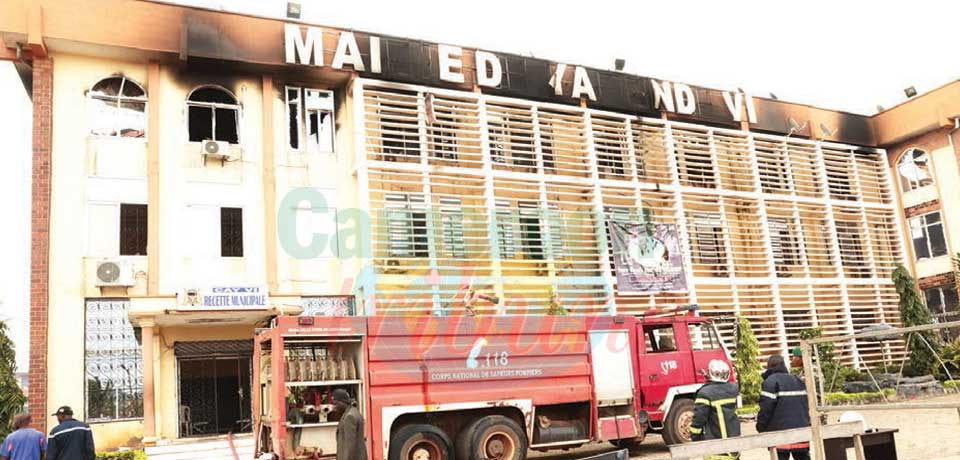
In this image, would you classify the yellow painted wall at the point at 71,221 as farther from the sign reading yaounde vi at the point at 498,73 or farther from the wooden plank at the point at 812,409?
the wooden plank at the point at 812,409

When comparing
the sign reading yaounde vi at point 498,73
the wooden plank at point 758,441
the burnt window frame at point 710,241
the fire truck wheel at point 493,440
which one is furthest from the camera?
the burnt window frame at point 710,241

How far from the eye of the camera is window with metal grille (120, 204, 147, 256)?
16656 mm

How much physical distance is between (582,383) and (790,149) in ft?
52.7

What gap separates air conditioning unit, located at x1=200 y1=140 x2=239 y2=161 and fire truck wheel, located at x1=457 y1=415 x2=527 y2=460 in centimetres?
926

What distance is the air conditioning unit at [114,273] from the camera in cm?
1603

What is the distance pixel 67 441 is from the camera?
9.88 m

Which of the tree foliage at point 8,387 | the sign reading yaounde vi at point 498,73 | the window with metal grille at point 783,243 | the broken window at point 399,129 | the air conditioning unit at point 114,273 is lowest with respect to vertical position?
the tree foliage at point 8,387

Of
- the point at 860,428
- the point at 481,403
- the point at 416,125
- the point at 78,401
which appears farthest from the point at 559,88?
the point at 860,428

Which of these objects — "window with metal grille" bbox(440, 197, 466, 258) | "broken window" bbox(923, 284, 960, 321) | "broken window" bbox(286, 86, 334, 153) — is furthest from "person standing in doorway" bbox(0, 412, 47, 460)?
"broken window" bbox(923, 284, 960, 321)

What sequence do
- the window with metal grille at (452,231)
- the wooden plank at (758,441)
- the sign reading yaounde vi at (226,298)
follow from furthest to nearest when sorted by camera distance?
the window with metal grille at (452,231) < the sign reading yaounde vi at (226,298) < the wooden plank at (758,441)

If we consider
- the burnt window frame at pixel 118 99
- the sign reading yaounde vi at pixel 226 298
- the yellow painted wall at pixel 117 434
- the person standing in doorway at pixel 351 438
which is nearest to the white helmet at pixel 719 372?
the person standing in doorway at pixel 351 438

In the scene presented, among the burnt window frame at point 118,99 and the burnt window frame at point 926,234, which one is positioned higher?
the burnt window frame at point 118,99

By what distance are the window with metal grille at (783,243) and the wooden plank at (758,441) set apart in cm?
1793

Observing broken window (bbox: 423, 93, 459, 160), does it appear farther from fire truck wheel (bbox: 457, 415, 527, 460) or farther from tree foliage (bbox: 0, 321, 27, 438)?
tree foliage (bbox: 0, 321, 27, 438)
